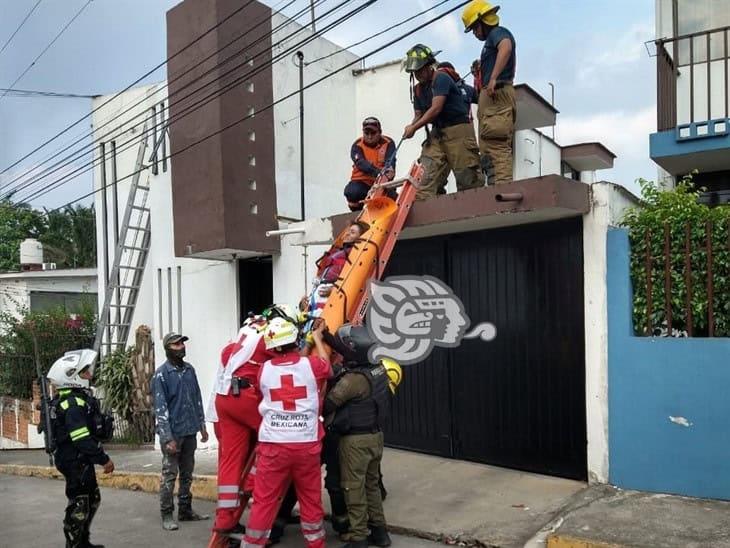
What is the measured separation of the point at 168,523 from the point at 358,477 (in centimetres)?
214

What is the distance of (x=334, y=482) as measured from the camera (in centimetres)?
534

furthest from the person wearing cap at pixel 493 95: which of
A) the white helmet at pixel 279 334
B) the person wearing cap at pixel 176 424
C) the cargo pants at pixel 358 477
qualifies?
the person wearing cap at pixel 176 424

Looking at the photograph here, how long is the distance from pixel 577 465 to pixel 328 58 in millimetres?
7268

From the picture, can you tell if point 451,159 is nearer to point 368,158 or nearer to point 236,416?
point 368,158

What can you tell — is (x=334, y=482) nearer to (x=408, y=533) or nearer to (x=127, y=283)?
(x=408, y=533)

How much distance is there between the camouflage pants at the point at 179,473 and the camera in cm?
611

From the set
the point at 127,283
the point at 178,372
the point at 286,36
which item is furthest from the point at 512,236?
the point at 127,283

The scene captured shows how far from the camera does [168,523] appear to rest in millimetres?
6008

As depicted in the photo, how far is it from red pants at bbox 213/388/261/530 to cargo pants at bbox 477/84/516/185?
3293 mm

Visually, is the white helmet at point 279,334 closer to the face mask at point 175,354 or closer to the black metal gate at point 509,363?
the face mask at point 175,354

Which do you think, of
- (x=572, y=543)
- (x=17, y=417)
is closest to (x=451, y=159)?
(x=572, y=543)

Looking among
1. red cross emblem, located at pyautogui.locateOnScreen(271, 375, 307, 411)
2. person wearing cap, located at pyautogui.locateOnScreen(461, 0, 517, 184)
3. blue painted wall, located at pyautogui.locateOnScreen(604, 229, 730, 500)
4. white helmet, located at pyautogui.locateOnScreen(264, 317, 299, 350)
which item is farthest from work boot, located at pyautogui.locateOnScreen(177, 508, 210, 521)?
person wearing cap, located at pyautogui.locateOnScreen(461, 0, 517, 184)

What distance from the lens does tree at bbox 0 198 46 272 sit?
2934 cm

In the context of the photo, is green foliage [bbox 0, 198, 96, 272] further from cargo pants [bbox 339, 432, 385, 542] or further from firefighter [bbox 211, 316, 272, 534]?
cargo pants [bbox 339, 432, 385, 542]
